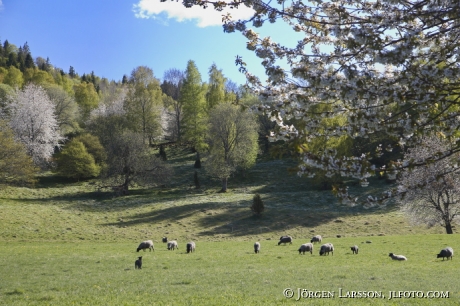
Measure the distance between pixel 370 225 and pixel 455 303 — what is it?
2883 cm

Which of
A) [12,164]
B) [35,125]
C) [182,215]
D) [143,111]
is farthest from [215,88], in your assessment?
[12,164]

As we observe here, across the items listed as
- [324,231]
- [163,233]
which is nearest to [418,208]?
[324,231]

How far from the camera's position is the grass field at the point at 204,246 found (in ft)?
43.8

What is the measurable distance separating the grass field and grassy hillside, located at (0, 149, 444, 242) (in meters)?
0.11

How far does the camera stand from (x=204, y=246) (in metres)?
29.4

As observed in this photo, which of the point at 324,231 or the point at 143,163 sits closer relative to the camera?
the point at 324,231

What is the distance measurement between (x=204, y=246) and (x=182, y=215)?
1230 cm

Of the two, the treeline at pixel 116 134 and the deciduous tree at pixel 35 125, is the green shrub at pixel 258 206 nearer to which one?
the treeline at pixel 116 134

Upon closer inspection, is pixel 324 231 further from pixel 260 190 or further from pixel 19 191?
pixel 19 191

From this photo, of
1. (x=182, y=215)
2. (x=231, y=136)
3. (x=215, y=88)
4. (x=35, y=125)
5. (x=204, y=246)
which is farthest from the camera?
(x=215, y=88)

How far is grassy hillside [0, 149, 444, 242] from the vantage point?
35.8 metres

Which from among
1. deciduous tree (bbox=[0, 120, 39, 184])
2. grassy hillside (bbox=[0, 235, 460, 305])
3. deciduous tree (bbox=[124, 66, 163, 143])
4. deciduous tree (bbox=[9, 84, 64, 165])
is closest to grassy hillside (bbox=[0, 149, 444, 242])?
deciduous tree (bbox=[0, 120, 39, 184])

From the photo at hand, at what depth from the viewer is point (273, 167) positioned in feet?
214

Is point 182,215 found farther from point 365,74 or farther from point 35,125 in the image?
point 365,74
